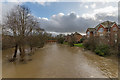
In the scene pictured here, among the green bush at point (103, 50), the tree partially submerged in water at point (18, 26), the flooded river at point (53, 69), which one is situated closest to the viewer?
the flooded river at point (53, 69)

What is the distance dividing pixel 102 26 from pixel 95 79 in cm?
1836

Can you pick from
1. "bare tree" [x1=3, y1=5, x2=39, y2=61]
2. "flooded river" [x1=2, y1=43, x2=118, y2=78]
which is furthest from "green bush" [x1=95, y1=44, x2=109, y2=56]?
"bare tree" [x1=3, y1=5, x2=39, y2=61]

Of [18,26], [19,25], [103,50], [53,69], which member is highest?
[19,25]

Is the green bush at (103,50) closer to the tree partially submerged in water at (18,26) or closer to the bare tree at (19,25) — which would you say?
the tree partially submerged in water at (18,26)

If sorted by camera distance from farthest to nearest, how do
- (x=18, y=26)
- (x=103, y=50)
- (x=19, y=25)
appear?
(x=103, y=50)
(x=19, y=25)
(x=18, y=26)

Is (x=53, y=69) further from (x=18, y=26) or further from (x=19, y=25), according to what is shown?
(x=19, y=25)

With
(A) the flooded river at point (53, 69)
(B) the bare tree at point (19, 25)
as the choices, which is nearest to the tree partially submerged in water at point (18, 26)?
(B) the bare tree at point (19, 25)

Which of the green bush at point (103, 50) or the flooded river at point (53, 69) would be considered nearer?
the flooded river at point (53, 69)

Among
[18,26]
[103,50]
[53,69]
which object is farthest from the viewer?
[103,50]

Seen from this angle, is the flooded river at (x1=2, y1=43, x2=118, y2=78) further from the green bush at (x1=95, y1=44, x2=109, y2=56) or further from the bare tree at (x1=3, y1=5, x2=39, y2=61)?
the green bush at (x1=95, y1=44, x2=109, y2=56)

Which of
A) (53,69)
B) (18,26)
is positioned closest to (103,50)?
(53,69)

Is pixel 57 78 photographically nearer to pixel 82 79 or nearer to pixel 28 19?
pixel 82 79

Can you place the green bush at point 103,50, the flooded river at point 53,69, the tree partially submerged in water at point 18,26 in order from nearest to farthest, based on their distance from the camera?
the flooded river at point 53,69, the tree partially submerged in water at point 18,26, the green bush at point 103,50

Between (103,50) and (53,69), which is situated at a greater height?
(103,50)
